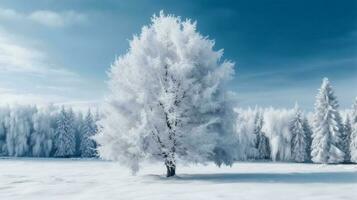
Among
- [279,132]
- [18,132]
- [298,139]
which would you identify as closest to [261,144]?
[279,132]

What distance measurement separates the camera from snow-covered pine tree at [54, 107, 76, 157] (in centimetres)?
9856

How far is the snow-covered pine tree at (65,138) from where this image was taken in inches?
3880

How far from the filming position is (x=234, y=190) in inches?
684

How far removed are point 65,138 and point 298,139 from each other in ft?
180

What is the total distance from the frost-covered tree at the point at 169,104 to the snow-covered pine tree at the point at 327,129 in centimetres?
3847

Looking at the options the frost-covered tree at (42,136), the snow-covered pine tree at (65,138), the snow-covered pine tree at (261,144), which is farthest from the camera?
the frost-covered tree at (42,136)

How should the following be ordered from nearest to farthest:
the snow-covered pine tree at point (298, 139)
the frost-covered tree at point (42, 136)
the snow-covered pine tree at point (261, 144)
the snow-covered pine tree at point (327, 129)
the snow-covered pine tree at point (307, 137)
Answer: the snow-covered pine tree at point (327, 129), the snow-covered pine tree at point (298, 139), the snow-covered pine tree at point (307, 137), the snow-covered pine tree at point (261, 144), the frost-covered tree at point (42, 136)

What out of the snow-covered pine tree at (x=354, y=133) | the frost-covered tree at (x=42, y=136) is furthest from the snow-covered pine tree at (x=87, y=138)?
the snow-covered pine tree at (x=354, y=133)

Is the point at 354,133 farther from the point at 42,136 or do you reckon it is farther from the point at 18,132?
the point at 18,132

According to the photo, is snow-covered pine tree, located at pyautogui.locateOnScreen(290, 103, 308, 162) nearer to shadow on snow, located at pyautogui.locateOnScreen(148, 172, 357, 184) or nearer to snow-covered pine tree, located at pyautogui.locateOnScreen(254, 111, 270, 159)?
snow-covered pine tree, located at pyautogui.locateOnScreen(254, 111, 270, 159)

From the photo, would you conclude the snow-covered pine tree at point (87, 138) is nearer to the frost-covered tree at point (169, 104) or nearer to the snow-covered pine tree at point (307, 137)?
the snow-covered pine tree at point (307, 137)

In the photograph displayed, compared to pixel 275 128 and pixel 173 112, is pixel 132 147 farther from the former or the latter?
pixel 275 128

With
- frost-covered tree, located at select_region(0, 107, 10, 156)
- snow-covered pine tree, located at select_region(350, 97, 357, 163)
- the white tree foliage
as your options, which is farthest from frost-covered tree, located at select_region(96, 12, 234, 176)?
frost-covered tree, located at select_region(0, 107, 10, 156)

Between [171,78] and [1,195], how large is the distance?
11.8 meters
